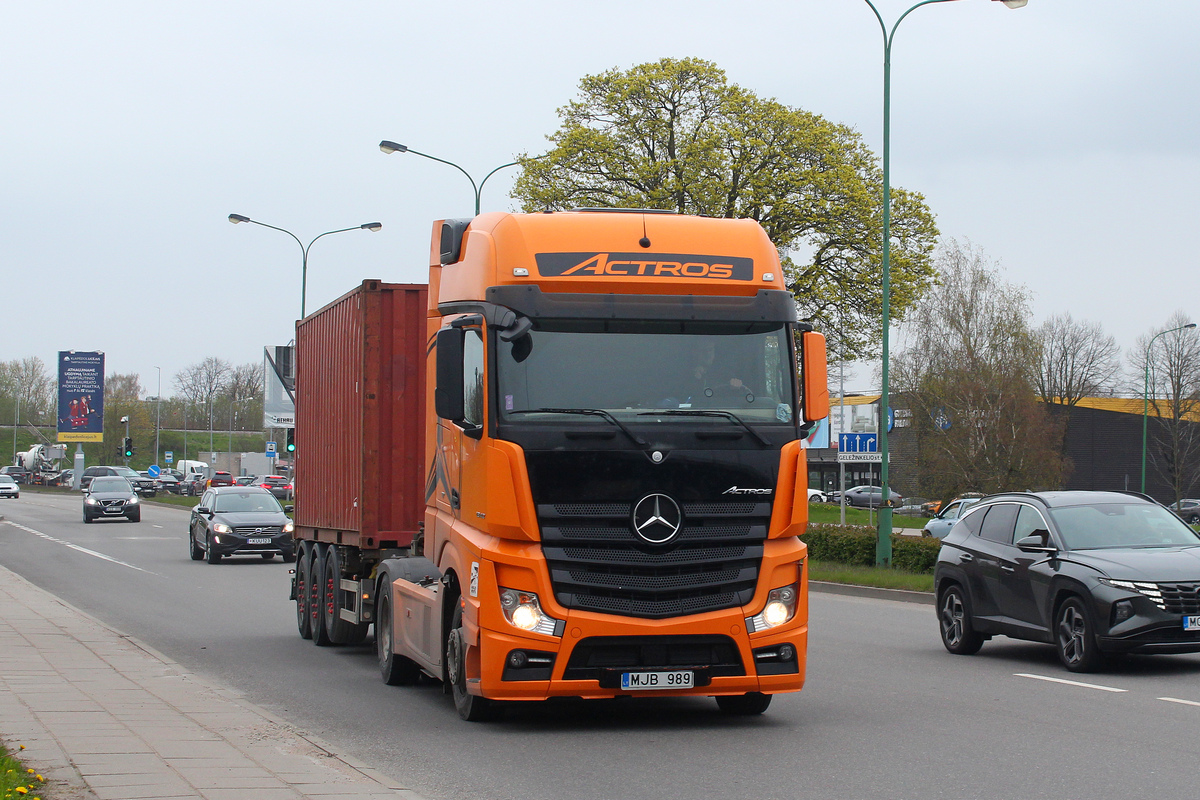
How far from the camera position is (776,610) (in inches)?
348

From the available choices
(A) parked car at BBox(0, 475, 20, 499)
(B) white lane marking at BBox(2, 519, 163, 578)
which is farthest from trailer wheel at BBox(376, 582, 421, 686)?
(A) parked car at BBox(0, 475, 20, 499)

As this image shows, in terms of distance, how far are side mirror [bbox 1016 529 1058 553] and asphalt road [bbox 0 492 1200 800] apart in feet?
3.56

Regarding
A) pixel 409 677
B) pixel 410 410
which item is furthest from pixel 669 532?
pixel 410 410

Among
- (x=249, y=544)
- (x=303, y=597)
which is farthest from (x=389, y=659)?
(x=249, y=544)

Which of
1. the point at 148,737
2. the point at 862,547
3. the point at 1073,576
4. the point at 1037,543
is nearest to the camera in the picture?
the point at 148,737

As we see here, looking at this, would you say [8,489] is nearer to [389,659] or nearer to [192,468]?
[192,468]

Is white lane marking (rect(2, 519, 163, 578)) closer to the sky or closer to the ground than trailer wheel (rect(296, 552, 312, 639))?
closer to the ground

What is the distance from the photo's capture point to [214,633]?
51.7ft

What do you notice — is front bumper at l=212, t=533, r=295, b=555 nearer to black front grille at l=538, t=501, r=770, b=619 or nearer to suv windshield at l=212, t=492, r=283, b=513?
suv windshield at l=212, t=492, r=283, b=513

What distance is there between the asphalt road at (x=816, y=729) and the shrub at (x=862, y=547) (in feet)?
25.3

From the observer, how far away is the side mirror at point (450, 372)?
8820mm

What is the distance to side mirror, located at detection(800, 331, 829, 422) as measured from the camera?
357 inches

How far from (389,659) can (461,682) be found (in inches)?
95.5

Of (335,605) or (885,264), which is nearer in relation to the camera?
(335,605)
